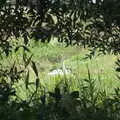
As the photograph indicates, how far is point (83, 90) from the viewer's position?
3936 mm

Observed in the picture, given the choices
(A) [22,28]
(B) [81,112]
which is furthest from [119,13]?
(A) [22,28]

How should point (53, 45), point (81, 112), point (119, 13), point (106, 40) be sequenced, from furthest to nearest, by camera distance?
point (53, 45)
point (106, 40)
point (81, 112)
point (119, 13)

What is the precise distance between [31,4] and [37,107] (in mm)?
747

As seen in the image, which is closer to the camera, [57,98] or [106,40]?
[57,98]

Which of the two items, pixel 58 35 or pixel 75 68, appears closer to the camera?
pixel 58 35

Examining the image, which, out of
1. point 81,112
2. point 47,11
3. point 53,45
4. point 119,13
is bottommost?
point 81,112

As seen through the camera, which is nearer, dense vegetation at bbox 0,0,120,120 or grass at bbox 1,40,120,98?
dense vegetation at bbox 0,0,120,120

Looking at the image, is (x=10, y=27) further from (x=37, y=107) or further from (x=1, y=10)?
(x=37, y=107)

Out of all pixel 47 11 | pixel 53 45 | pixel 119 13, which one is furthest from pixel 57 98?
pixel 53 45

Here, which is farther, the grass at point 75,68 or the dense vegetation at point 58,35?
the grass at point 75,68

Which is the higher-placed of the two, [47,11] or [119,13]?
[47,11]

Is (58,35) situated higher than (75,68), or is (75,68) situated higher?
(75,68)

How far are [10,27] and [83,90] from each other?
839 millimetres

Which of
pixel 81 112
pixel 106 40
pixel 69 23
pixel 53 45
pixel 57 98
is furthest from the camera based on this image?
pixel 53 45
